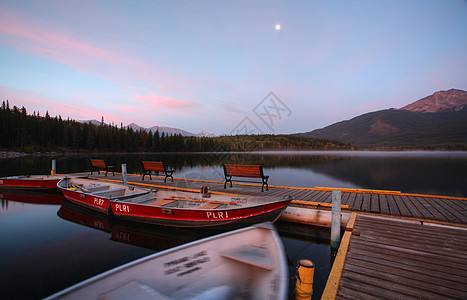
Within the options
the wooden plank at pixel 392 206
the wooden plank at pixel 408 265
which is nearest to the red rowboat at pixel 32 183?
the wooden plank at pixel 408 265

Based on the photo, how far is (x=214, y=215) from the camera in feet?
20.0

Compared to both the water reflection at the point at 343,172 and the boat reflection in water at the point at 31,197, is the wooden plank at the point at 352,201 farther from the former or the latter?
the boat reflection in water at the point at 31,197

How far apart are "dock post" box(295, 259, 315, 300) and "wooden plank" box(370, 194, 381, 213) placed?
4.81 metres

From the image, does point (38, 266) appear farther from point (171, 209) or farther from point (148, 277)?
point (148, 277)

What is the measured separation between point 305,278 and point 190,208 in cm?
421

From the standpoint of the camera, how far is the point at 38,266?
5367 millimetres

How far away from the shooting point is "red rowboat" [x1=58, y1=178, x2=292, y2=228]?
6.08 metres

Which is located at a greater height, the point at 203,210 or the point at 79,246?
the point at 203,210

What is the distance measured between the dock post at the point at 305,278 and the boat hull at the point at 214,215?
290cm

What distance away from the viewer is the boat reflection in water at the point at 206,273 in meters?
2.32

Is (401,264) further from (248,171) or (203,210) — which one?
(248,171)

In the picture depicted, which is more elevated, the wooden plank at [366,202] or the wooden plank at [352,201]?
the wooden plank at [366,202]

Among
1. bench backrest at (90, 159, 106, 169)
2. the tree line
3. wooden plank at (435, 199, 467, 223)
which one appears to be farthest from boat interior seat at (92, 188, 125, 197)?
the tree line

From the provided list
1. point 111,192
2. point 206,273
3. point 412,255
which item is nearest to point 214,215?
point 206,273
